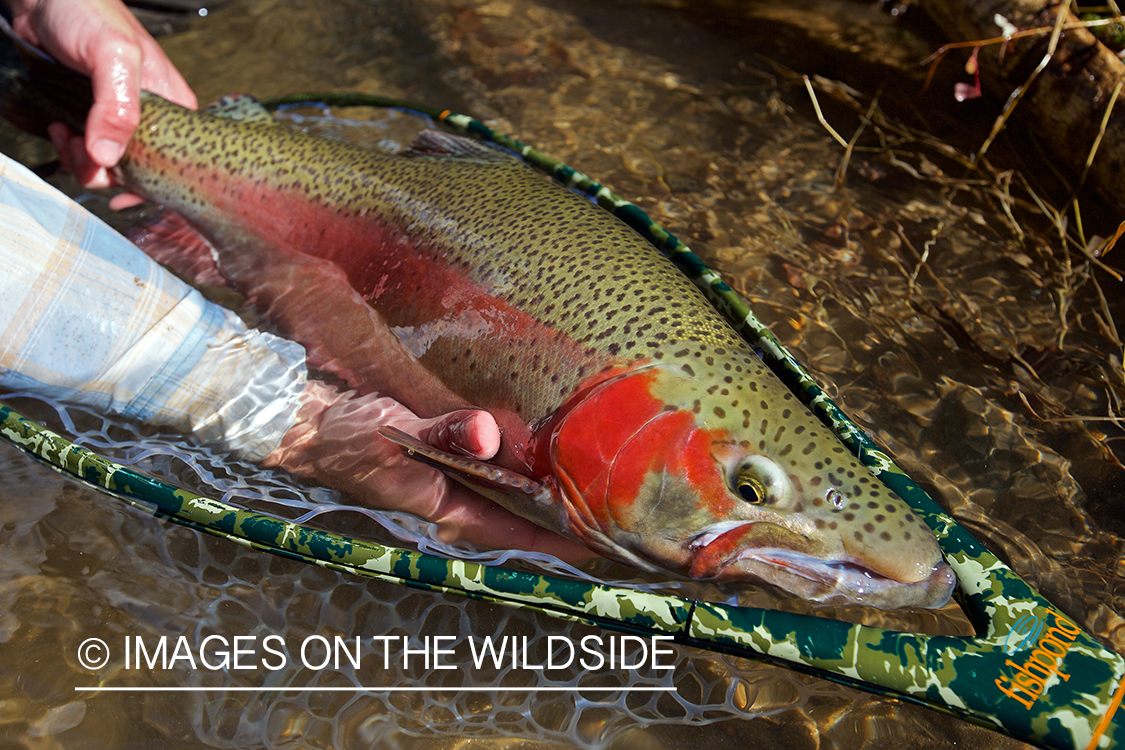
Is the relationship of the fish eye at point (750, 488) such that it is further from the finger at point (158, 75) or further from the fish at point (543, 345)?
the finger at point (158, 75)

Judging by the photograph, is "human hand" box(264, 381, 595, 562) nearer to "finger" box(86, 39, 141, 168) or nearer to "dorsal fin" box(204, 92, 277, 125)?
"dorsal fin" box(204, 92, 277, 125)

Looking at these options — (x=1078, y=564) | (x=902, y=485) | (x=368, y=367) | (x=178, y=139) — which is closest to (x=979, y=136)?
(x=1078, y=564)

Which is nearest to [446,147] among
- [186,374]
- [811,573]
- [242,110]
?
[242,110]

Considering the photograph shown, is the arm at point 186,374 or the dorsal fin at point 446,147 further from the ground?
the dorsal fin at point 446,147

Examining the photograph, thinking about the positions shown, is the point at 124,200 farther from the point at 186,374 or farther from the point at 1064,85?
the point at 1064,85

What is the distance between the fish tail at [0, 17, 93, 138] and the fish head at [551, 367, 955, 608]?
10.7 ft

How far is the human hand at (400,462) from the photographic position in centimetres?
213

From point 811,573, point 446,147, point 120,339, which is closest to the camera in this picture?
point 811,573

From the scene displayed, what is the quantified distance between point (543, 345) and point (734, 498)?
2.50ft

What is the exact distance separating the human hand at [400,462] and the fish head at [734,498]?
10.4 inches

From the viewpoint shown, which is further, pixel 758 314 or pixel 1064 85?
pixel 1064 85

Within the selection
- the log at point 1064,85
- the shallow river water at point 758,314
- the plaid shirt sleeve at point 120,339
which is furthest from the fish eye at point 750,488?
the log at point 1064,85

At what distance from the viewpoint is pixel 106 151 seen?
3117mm

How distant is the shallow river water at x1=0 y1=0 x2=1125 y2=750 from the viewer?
1.88 meters
